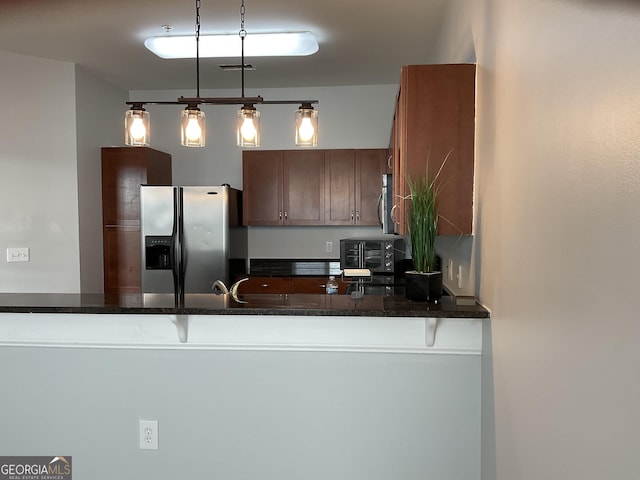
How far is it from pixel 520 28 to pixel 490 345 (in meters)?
1.04

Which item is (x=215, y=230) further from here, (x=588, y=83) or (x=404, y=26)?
(x=588, y=83)

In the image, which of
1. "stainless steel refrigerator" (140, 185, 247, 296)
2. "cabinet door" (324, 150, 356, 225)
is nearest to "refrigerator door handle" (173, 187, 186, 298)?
"stainless steel refrigerator" (140, 185, 247, 296)

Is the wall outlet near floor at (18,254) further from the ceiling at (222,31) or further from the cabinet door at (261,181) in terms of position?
the cabinet door at (261,181)

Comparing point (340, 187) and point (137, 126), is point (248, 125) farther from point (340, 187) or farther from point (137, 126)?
point (340, 187)

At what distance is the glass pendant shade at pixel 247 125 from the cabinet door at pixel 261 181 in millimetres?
2444

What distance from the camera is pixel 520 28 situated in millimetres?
1427

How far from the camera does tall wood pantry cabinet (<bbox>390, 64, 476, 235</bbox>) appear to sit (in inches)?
79.2

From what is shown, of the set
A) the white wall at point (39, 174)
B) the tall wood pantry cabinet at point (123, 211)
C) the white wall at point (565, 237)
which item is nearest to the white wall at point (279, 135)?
the tall wood pantry cabinet at point (123, 211)

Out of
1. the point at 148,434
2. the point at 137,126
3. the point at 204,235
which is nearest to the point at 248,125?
the point at 137,126

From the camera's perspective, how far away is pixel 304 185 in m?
4.65

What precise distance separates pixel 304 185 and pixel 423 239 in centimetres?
286

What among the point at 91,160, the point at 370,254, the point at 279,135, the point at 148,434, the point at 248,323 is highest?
the point at 279,135

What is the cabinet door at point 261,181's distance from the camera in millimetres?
4645

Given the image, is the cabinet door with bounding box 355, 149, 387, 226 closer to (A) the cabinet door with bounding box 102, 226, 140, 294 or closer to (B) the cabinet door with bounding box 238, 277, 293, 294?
(B) the cabinet door with bounding box 238, 277, 293, 294
